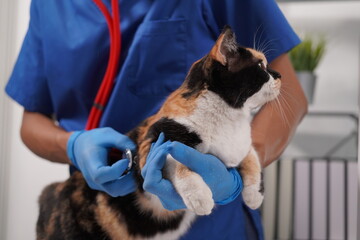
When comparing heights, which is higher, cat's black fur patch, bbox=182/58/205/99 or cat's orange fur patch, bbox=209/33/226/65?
cat's orange fur patch, bbox=209/33/226/65

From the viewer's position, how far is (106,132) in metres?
0.51

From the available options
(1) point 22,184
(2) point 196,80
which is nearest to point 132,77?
(2) point 196,80

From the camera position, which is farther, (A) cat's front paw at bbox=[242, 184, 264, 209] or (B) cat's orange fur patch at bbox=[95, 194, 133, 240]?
(B) cat's orange fur patch at bbox=[95, 194, 133, 240]

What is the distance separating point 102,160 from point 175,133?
0.64 feet

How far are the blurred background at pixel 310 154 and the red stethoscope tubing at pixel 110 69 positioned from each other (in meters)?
0.16

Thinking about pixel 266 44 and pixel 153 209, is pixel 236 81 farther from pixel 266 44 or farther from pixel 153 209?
pixel 153 209

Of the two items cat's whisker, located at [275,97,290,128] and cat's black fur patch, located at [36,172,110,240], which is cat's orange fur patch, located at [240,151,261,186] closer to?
cat's whisker, located at [275,97,290,128]

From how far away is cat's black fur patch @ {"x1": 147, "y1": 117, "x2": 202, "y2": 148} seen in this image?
0.37 metres

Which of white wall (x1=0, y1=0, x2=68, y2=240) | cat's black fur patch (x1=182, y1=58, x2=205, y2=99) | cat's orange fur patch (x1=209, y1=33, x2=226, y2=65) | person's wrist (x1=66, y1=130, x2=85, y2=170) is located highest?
cat's orange fur patch (x1=209, y1=33, x2=226, y2=65)

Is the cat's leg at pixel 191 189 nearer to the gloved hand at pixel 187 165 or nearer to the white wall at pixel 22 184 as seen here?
the gloved hand at pixel 187 165

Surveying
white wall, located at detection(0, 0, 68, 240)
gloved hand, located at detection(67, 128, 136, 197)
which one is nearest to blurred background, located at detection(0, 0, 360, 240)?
white wall, located at detection(0, 0, 68, 240)

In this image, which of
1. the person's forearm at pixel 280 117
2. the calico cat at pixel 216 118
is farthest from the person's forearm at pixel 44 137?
the person's forearm at pixel 280 117

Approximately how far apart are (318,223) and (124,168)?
313mm

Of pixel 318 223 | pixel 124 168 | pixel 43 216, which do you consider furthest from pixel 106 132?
pixel 318 223
